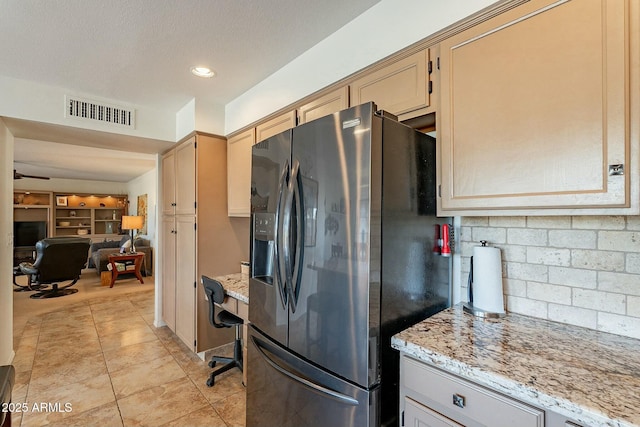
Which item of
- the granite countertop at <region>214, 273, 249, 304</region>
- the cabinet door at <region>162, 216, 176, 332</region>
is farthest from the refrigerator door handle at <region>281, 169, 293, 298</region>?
the cabinet door at <region>162, 216, 176, 332</region>

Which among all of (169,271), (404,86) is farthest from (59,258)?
(404,86)

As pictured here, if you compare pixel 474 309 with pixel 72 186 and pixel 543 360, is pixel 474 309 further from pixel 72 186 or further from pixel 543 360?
pixel 72 186

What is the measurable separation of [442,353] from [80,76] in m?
3.14

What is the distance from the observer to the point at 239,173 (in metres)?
2.74

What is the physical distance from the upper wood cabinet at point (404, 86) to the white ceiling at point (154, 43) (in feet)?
1.36

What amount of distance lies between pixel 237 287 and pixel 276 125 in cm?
128

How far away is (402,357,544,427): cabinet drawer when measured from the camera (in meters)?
0.82

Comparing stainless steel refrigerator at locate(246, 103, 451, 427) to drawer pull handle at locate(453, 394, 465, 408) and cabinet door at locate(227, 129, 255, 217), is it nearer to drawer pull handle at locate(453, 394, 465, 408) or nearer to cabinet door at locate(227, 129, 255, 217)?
drawer pull handle at locate(453, 394, 465, 408)

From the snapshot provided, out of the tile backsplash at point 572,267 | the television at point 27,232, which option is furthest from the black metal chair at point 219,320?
the television at point 27,232

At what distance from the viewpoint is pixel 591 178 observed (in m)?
0.95

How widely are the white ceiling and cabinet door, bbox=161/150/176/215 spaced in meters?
0.72

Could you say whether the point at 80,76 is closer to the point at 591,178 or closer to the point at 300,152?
the point at 300,152

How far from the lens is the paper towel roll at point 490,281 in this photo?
4.38 feet

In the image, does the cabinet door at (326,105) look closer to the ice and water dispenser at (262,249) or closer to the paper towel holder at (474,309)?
the ice and water dispenser at (262,249)
